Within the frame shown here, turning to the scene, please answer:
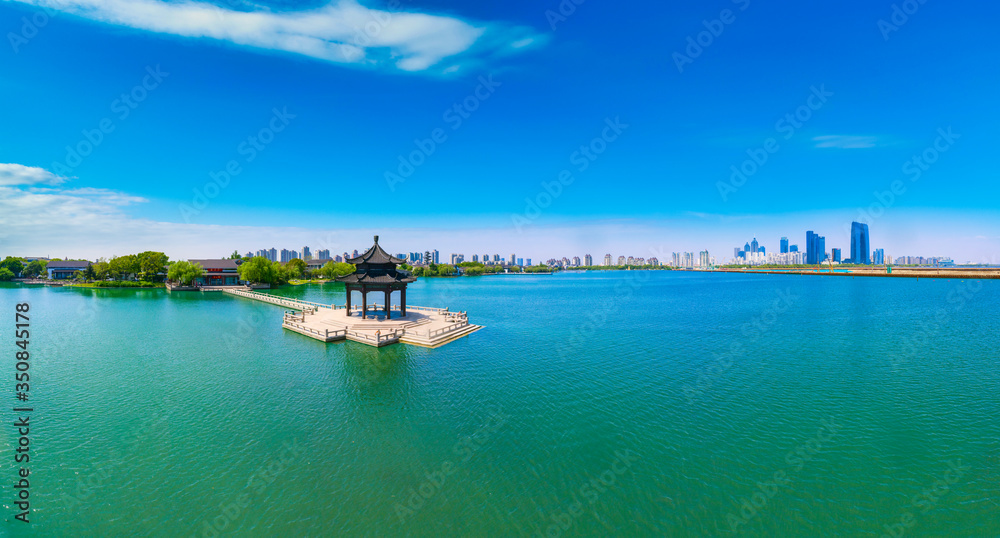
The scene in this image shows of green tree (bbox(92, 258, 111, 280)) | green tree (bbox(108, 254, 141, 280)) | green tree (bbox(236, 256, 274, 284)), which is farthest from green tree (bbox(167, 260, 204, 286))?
green tree (bbox(92, 258, 111, 280))

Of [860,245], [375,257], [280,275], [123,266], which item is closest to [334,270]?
[280,275]

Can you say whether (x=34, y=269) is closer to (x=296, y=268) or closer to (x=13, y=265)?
(x=13, y=265)

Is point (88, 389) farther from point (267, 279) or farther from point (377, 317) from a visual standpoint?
point (267, 279)

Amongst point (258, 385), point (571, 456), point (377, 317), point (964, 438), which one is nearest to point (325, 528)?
point (571, 456)

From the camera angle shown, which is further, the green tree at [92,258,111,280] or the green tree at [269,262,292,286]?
the green tree at [92,258,111,280]

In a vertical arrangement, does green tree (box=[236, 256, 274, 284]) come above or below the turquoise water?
above

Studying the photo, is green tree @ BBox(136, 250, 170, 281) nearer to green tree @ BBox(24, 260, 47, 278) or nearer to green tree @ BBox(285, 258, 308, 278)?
green tree @ BBox(285, 258, 308, 278)

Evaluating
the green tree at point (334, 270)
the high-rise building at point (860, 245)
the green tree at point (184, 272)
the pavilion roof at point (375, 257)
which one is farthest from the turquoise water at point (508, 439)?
the high-rise building at point (860, 245)
